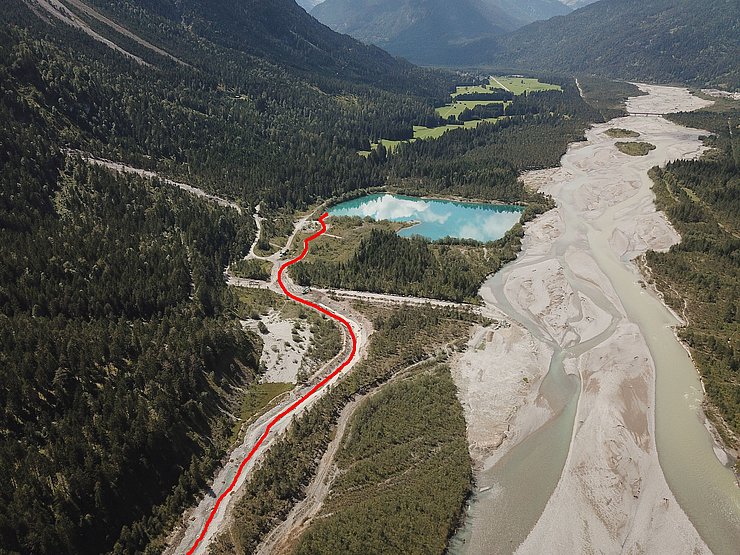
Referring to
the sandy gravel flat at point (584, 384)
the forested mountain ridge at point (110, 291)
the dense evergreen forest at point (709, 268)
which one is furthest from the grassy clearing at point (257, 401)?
the dense evergreen forest at point (709, 268)

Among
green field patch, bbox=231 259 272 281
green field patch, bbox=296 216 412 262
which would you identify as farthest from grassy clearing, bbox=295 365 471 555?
green field patch, bbox=296 216 412 262

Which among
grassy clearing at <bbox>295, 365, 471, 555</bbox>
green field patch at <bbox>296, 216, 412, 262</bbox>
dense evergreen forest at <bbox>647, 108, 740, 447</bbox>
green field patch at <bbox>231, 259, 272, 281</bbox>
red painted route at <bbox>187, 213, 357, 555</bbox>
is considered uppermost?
green field patch at <bbox>231, 259, 272, 281</bbox>

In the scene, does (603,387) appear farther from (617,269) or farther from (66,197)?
(66,197)

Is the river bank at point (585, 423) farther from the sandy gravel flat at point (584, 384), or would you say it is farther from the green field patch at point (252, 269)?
the green field patch at point (252, 269)

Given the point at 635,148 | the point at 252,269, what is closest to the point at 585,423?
the point at 252,269

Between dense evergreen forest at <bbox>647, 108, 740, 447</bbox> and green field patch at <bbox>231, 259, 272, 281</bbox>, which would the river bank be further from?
green field patch at <bbox>231, 259, 272, 281</bbox>

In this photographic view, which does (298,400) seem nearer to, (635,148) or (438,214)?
(438,214)

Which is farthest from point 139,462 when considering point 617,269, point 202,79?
point 202,79
